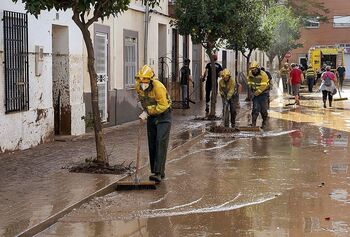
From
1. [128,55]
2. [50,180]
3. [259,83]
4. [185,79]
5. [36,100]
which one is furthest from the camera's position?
[185,79]

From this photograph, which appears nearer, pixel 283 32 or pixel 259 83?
pixel 259 83

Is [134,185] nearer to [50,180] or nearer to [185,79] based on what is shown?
[50,180]

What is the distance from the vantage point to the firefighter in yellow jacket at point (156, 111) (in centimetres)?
951

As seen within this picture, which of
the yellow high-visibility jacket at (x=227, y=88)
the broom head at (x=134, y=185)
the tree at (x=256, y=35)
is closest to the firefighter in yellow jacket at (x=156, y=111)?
the broom head at (x=134, y=185)

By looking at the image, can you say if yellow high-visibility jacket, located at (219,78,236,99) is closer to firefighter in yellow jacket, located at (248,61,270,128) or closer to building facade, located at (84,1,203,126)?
firefighter in yellow jacket, located at (248,61,270,128)

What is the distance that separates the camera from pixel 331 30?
6266 centimetres

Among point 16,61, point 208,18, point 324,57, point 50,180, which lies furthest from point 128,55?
point 324,57

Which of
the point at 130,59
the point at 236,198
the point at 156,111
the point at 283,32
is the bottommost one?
the point at 236,198

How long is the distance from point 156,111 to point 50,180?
179 cm

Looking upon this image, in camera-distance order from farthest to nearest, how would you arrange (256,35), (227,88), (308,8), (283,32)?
(308,8)
(283,32)
(256,35)
(227,88)

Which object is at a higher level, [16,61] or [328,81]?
[16,61]

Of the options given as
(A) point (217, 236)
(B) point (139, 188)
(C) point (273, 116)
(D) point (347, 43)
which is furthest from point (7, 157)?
(D) point (347, 43)

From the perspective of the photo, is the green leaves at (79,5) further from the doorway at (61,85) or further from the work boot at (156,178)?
the doorway at (61,85)

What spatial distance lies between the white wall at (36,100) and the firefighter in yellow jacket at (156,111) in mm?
3055
